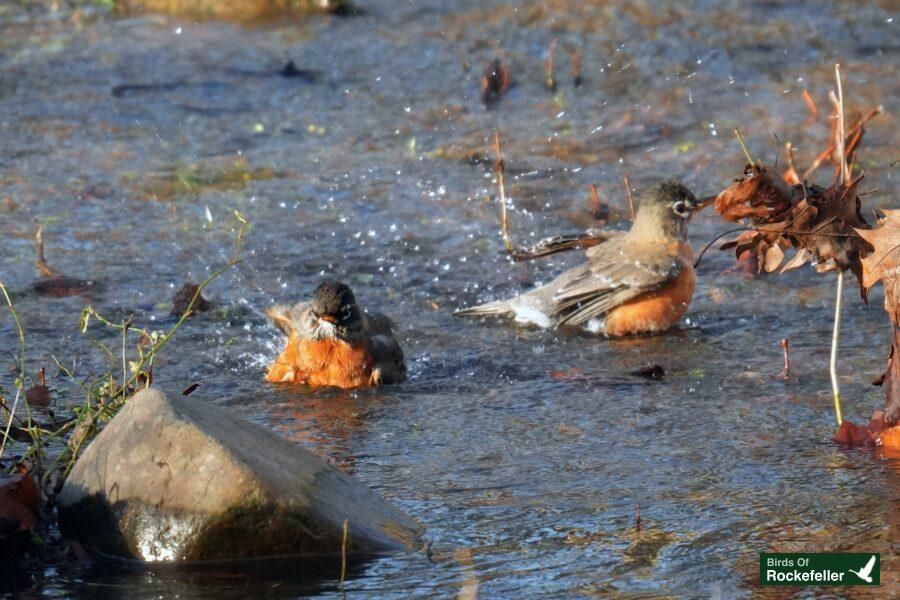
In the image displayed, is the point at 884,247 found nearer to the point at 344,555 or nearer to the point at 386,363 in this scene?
the point at 344,555

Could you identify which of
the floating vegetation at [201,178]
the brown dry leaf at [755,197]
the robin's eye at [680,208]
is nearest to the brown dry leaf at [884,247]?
the brown dry leaf at [755,197]

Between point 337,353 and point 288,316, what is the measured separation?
0.64m

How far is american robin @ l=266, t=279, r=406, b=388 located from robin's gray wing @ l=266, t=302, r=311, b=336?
17 cm

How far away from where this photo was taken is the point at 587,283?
27.2 ft

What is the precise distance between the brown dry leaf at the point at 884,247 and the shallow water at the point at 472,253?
733 millimetres

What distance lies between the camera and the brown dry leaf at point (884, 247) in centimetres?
440

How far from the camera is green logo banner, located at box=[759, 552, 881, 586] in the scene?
3.89m

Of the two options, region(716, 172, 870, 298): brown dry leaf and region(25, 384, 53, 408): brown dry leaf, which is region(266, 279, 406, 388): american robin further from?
region(716, 172, 870, 298): brown dry leaf

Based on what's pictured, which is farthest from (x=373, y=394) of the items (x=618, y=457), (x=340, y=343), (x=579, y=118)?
(x=579, y=118)

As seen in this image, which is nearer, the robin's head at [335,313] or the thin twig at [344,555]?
the thin twig at [344,555]

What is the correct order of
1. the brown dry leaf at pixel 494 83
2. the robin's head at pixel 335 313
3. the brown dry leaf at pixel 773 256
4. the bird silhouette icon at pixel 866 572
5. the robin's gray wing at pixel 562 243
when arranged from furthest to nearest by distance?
the brown dry leaf at pixel 494 83, the robin's gray wing at pixel 562 243, the robin's head at pixel 335 313, the brown dry leaf at pixel 773 256, the bird silhouette icon at pixel 866 572

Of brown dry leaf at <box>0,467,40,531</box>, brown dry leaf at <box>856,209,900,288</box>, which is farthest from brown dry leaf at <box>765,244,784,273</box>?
brown dry leaf at <box>0,467,40,531</box>

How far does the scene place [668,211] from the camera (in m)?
8.48

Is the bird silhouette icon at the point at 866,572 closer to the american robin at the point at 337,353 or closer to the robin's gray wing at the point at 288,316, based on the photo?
the american robin at the point at 337,353
